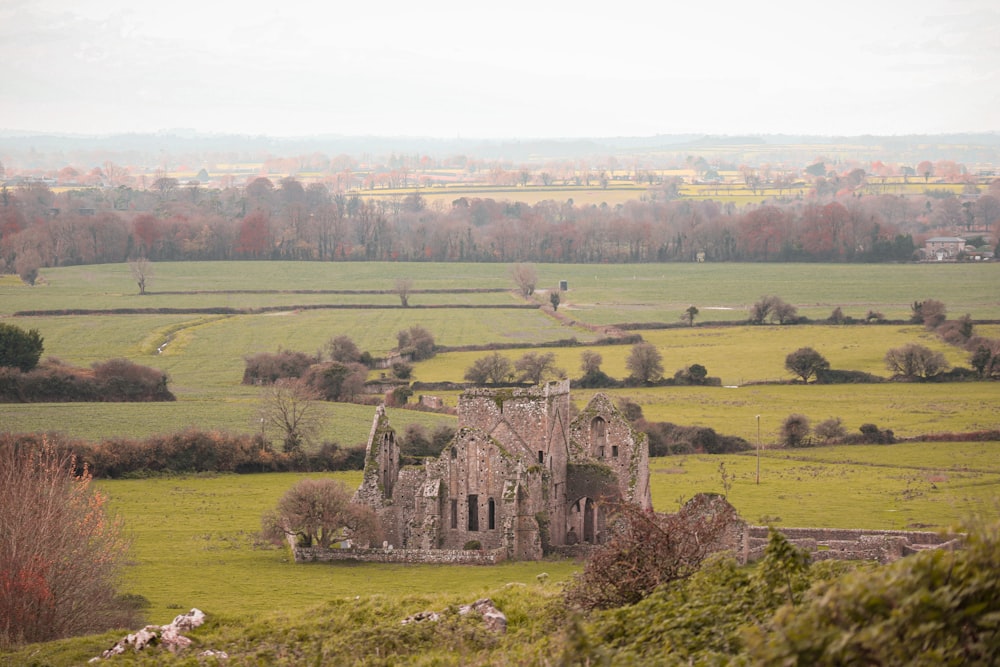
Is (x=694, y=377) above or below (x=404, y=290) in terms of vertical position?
below

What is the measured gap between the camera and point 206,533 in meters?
48.0

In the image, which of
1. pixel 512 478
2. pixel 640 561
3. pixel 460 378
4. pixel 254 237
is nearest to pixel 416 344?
pixel 460 378

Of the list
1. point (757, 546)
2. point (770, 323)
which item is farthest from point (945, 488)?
point (770, 323)

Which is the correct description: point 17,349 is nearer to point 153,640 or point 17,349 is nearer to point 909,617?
point 153,640

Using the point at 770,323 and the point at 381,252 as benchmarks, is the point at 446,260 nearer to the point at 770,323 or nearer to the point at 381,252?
the point at 381,252

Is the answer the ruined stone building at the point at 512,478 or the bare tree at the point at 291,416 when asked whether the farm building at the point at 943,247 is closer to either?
the bare tree at the point at 291,416

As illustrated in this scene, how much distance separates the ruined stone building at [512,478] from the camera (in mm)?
43938

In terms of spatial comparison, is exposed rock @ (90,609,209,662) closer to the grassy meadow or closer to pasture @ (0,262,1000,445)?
the grassy meadow

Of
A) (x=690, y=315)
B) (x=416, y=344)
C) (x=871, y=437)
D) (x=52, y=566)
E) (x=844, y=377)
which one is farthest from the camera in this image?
(x=690, y=315)

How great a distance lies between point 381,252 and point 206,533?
135 m

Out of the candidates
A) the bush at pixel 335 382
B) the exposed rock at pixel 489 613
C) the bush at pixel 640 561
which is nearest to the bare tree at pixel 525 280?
the bush at pixel 335 382

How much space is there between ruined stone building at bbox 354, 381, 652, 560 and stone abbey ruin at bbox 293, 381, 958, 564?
0.12 feet

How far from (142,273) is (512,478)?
356 ft

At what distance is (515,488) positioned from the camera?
43344 millimetres
